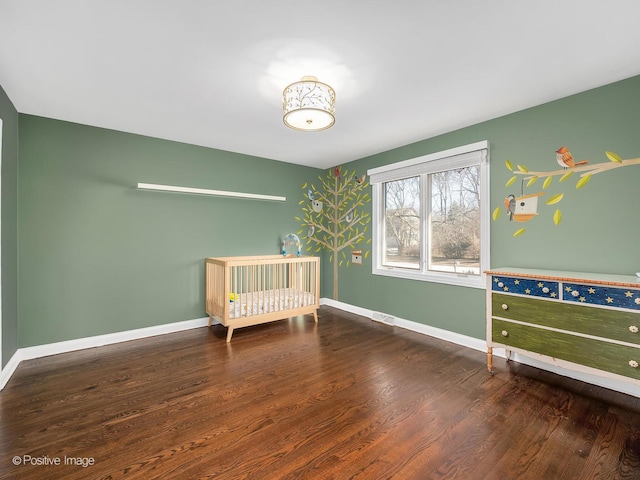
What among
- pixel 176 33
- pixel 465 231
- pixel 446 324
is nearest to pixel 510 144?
pixel 465 231

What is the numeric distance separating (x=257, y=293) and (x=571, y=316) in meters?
2.85

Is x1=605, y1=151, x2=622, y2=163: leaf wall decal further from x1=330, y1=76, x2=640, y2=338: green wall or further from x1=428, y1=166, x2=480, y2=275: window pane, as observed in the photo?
x1=428, y1=166, x2=480, y2=275: window pane

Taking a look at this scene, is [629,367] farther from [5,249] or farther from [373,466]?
[5,249]

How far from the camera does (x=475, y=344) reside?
2.92 meters

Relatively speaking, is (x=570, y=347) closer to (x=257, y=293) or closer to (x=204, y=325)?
(x=257, y=293)

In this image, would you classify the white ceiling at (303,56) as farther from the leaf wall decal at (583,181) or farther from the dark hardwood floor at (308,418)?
the dark hardwood floor at (308,418)

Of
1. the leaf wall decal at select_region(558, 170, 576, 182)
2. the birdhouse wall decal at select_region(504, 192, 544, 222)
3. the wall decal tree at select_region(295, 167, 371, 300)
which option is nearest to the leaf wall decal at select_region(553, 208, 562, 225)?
the birdhouse wall decal at select_region(504, 192, 544, 222)

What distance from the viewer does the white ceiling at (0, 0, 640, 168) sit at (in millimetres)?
1474

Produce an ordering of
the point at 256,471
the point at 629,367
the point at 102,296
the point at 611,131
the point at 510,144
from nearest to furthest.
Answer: the point at 256,471 → the point at 629,367 → the point at 611,131 → the point at 510,144 → the point at 102,296

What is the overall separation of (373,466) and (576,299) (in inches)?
69.1

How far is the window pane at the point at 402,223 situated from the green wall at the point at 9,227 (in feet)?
12.2

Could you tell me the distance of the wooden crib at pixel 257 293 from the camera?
3.17 metres

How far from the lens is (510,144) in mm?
2707

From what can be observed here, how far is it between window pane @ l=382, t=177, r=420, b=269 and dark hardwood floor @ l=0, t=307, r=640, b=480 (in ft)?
4.12
